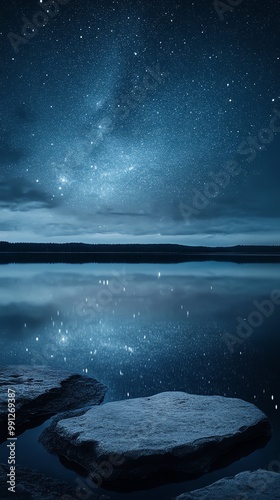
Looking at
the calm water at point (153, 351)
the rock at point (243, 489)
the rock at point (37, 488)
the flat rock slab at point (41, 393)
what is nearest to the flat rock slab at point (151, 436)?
the calm water at point (153, 351)

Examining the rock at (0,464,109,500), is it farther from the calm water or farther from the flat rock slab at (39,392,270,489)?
the flat rock slab at (39,392,270,489)

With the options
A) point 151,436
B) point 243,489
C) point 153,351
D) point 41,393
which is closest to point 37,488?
point 151,436

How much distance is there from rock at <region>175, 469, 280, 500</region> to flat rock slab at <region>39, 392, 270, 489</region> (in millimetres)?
408

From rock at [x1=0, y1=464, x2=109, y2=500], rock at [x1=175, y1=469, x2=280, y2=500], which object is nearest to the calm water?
rock at [x1=0, y1=464, x2=109, y2=500]

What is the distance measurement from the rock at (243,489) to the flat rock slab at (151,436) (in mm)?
408

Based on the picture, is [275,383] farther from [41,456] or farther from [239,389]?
[41,456]

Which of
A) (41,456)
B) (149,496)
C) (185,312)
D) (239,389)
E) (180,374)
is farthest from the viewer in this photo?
(185,312)

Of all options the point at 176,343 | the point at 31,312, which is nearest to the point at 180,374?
the point at 176,343

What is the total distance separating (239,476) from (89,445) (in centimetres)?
141

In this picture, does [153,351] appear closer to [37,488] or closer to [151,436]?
[151,436]

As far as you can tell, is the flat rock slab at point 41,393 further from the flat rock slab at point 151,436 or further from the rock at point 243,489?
the rock at point 243,489

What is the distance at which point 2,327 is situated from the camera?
11.2 meters

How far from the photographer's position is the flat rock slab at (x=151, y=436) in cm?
373

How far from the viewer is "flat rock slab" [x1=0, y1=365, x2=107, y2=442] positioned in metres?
4.98
